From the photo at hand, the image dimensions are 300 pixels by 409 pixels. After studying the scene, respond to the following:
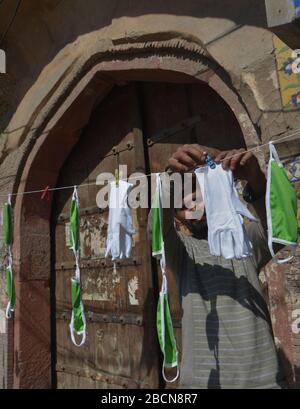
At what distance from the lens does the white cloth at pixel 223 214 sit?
5.59 feet

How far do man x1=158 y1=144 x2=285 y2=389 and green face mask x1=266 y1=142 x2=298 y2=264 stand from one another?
0.19 m

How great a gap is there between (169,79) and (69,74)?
94cm

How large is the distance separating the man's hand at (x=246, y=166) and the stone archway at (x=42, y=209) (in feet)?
4.58

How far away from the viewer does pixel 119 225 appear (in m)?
2.29

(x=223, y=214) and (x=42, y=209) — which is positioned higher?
(x=42, y=209)

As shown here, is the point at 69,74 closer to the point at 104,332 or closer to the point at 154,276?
the point at 154,276

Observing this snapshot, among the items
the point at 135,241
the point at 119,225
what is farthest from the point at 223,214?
the point at 135,241

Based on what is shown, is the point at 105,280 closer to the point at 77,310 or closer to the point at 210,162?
the point at 77,310

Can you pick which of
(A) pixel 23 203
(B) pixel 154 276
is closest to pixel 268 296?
(B) pixel 154 276

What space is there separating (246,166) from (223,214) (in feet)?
0.74

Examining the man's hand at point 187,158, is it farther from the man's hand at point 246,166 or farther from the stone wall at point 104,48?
the stone wall at point 104,48

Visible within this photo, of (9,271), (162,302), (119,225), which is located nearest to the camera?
(162,302)

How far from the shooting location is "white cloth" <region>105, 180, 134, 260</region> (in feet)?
7.48

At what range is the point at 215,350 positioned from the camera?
1.76m
